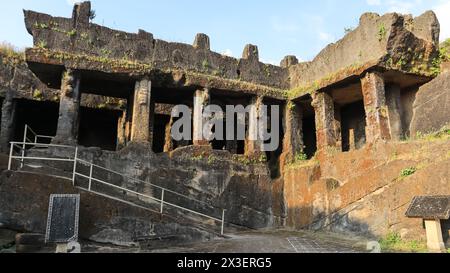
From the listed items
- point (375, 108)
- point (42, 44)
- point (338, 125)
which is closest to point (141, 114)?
point (42, 44)

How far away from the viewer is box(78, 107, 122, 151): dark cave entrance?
58.1ft

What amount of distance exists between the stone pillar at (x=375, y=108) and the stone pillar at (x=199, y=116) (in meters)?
4.96

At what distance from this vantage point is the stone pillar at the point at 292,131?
45.8ft

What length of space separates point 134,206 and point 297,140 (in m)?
7.38

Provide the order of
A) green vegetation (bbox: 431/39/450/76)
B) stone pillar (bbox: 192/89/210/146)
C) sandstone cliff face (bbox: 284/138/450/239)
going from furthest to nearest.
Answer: stone pillar (bbox: 192/89/210/146)
green vegetation (bbox: 431/39/450/76)
sandstone cliff face (bbox: 284/138/450/239)

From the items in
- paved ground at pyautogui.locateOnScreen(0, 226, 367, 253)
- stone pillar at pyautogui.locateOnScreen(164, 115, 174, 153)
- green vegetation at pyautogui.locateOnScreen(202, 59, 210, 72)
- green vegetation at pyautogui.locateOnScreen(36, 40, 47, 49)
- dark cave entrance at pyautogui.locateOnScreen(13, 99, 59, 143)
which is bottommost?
paved ground at pyautogui.locateOnScreen(0, 226, 367, 253)

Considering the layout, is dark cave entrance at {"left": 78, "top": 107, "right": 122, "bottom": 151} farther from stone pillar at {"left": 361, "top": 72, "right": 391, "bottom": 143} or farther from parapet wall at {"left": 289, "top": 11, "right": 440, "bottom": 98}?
stone pillar at {"left": 361, "top": 72, "right": 391, "bottom": 143}

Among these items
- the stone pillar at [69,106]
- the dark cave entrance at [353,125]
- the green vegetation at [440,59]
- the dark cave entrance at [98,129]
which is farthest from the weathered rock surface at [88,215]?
the dark cave entrance at [98,129]

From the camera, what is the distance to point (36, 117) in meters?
17.5

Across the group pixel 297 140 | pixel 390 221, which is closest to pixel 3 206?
pixel 390 221

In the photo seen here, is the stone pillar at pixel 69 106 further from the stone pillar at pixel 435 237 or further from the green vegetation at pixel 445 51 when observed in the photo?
the green vegetation at pixel 445 51

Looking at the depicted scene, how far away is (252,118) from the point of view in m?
14.0

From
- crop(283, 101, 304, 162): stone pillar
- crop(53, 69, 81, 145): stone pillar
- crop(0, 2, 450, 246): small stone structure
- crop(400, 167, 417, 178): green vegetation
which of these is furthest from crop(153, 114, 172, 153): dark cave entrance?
crop(400, 167, 417, 178): green vegetation
